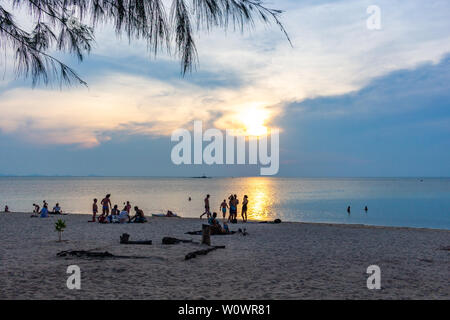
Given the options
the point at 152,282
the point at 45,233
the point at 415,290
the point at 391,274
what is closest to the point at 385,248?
the point at 391,274

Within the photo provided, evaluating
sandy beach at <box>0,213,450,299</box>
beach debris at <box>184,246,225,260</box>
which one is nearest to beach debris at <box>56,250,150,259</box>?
sandy beach at <box>0,213,450,299</box>

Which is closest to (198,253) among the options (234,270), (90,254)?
(234,270)

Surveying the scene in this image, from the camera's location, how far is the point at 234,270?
1002 cm

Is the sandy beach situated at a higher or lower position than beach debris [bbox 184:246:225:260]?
lower

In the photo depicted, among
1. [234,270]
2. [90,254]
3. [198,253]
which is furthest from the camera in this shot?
[198,253]

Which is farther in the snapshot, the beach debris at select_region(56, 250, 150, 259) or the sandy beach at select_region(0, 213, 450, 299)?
the beach debris at select_region(56, 250, 150, 259)

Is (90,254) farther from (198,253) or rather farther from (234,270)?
(234,270)

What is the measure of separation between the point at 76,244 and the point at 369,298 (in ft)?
36.0

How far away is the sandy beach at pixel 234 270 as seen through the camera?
7.80 metres

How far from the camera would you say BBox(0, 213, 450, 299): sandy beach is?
307 inches

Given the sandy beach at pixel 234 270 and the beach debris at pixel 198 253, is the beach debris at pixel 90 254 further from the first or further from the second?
the beach debris at pixel 198 253

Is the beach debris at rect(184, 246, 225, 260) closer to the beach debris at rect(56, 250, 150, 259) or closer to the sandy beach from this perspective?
the sandy beach

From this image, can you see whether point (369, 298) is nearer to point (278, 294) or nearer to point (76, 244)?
point (278, 294)

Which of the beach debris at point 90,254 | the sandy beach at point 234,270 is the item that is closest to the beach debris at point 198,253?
the sandy beach at point 234,270
